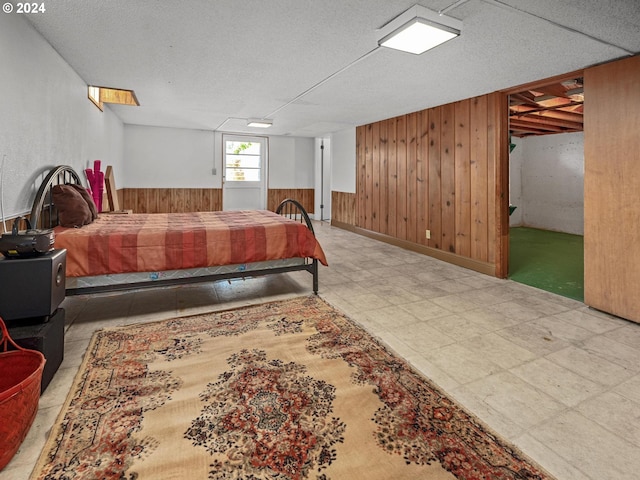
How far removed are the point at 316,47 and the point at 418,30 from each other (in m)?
0.86

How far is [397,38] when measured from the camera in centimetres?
246

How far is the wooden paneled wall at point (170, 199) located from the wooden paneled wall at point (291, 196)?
1.20 meters

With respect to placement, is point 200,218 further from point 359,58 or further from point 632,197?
point 632,197

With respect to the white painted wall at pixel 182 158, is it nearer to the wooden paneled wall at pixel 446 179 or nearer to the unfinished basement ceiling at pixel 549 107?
the wooden paneled wall at pixel 446 179

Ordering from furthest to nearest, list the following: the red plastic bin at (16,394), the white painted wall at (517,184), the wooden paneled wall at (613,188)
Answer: the white painted wall at (517,184) < the wooden paneled wall at (613,188) < the red plastic bin at (16,394)

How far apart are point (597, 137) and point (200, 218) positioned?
3.70m

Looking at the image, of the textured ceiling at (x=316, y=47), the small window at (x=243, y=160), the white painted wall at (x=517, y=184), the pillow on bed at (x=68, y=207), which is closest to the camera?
the textured ceiling at (x=316, y=47)

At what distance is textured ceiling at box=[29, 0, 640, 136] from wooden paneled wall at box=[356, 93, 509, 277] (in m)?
0.38

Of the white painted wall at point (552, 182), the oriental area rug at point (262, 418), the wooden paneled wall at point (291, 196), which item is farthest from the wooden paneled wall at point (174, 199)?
the white painted wall at point (552, 182)

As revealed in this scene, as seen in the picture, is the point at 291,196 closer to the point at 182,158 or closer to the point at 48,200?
the point at 182,158

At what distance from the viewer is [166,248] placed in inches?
108

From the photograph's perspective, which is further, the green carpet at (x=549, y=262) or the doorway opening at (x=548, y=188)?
the doorway opening at (x=548, y=188)

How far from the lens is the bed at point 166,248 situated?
2.54 m

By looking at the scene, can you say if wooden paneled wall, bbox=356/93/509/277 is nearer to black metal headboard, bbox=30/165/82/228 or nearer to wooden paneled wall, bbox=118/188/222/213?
wooden paneled wall, bbox=118/188/222/213
